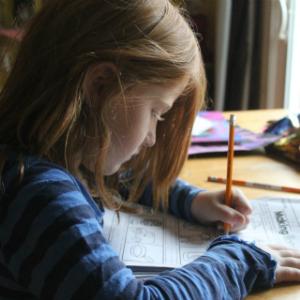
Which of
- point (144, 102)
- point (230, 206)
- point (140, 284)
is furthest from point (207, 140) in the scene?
point (140, 284)

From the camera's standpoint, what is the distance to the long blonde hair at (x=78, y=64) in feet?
2.05

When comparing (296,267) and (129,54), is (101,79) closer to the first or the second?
(129,54)

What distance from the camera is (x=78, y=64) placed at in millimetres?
621

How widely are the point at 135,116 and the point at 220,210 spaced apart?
0.21m

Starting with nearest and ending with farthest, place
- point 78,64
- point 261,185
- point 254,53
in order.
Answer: point 78,64
point 261,185
point 254,53

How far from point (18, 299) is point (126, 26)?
0.34 meters

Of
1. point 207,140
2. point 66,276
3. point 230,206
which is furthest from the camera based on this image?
point 207,140

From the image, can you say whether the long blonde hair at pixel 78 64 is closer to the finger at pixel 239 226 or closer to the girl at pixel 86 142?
the girl at pixel 86 142

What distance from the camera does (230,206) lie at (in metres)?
0.81

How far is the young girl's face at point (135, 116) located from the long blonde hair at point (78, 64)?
0.02 metres

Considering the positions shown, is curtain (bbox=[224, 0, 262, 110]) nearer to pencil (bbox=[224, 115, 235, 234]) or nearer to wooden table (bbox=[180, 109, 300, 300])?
wooden table (bbox=[180, 109, 300, 300])

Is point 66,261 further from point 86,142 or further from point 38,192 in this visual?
point 86,142

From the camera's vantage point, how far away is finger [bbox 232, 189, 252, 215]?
2.59 feet

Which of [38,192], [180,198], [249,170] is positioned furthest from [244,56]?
[38,192]
